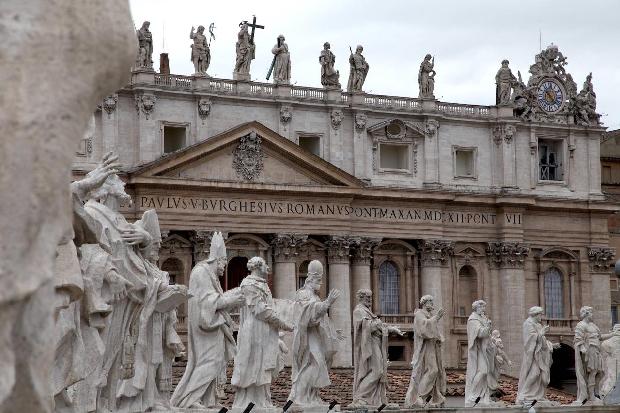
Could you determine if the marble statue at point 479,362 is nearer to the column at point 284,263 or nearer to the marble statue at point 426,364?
the marble statue at point 426,364

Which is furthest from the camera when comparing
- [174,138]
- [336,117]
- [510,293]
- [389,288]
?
[510,293]

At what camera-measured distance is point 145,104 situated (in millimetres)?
50000

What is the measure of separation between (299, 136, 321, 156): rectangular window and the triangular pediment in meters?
1.63

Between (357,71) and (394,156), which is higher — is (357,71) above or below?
above

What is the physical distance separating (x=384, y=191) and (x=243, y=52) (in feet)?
23.7

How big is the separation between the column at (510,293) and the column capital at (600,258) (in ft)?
10.9

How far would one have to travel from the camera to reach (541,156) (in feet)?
190

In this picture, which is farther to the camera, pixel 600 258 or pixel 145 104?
pixel 600 258

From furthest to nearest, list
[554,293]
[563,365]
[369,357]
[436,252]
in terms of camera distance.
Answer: [554,293]
[563,365]
[436,252]
[369,357]

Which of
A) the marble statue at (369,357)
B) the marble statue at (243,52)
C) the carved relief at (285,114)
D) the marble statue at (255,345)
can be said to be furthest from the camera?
the carved relief at (285,114)

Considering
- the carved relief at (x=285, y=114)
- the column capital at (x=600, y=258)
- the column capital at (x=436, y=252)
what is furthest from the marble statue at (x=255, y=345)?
the column capital at (x=600, y=258)

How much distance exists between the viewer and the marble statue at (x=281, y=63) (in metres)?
52.6

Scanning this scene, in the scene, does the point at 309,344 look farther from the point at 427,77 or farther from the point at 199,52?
the point at 427,77

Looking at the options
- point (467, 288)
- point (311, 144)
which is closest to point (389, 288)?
point (467, 288)
